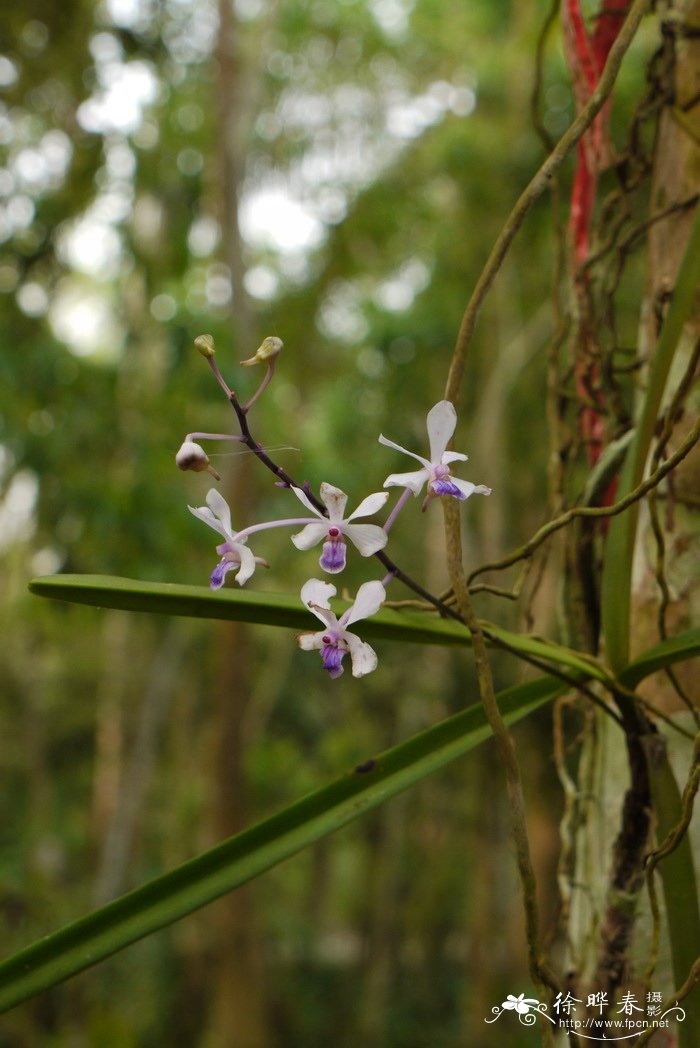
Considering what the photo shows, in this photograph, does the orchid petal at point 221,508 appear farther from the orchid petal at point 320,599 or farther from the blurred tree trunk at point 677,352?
the blurred tree trunk at point 677,352

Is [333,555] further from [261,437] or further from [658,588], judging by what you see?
[261,437]

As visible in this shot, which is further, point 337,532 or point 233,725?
point 233,725

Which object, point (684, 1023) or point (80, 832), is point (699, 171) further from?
point (80, 832)

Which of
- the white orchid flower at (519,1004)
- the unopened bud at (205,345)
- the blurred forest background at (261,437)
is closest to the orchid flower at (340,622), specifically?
the unopened bud at (205,345)

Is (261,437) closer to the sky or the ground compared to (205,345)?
closer to the sky

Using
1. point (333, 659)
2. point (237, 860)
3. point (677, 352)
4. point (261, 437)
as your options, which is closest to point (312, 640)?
point (333, 659)

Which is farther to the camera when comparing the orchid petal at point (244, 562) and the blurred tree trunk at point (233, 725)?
the blurred tree trunk at point (233, 725)
